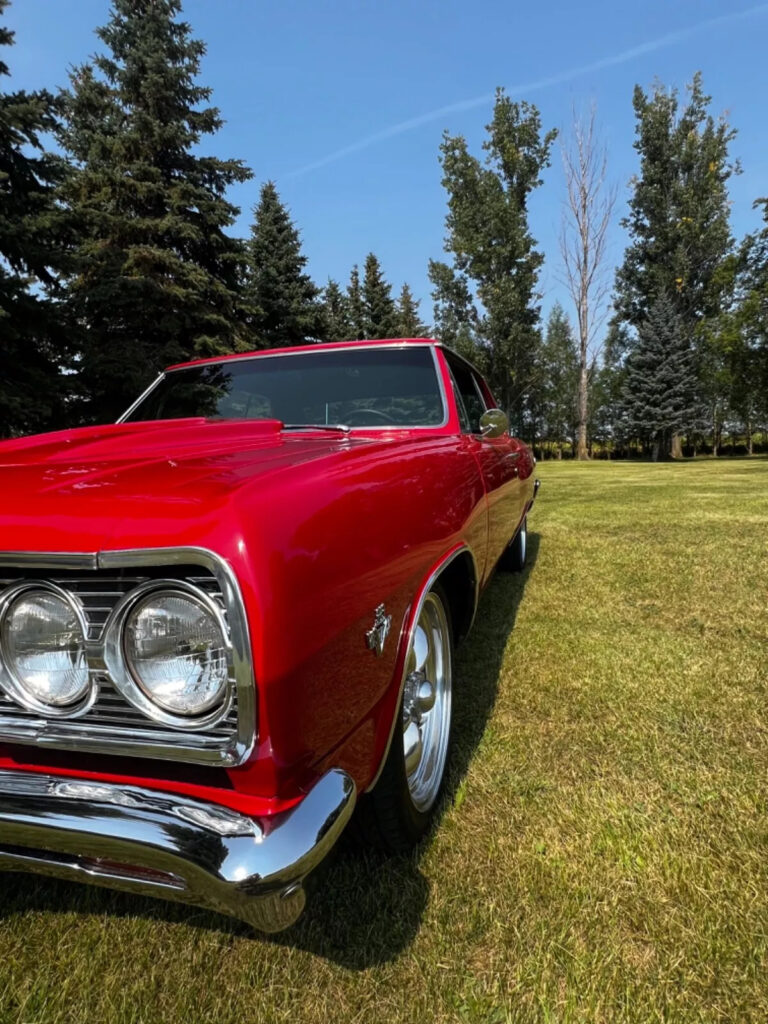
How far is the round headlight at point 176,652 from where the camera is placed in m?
1.02

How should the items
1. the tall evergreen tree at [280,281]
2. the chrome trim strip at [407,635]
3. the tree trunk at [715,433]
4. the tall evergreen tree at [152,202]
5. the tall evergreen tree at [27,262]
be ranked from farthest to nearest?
the tree trunk at [715,433], the tall evergreen tree at [280,281], the tall evergreen tree at [152,202], the tall evergreen tree at [27,262], the chrome trim strip at [407,635]

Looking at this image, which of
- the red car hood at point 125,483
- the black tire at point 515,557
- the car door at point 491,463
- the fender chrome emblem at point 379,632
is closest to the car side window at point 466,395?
the car door at point 491,463

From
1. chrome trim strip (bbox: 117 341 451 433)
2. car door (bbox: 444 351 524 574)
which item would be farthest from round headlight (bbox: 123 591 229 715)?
car door (bbox: 444 351 524 574)

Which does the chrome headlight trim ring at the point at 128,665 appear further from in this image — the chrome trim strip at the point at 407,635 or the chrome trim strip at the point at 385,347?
the chrome trim strip at the point at 385,347

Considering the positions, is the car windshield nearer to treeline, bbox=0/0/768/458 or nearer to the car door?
the car door

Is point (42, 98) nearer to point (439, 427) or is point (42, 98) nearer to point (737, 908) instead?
point (439, 427)

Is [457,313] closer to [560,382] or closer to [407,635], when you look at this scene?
[560,382]

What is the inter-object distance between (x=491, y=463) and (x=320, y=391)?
Result: 3.00 ft

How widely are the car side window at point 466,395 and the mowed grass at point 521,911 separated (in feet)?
4.30

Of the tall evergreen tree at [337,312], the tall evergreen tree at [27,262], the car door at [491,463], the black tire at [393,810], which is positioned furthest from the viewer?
the tall evergreen tree at [337,312]

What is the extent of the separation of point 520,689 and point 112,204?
16771mm

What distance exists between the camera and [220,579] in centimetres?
95

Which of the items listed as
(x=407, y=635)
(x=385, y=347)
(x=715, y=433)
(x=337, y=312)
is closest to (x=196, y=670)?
(x=407, y=635)

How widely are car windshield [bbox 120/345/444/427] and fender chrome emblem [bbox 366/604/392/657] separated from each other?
53.2 inches
